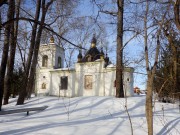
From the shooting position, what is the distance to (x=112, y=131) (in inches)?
307

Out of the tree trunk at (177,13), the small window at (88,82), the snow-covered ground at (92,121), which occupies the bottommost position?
the snow-covered ground at (92,121)

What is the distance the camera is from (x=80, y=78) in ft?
89.8

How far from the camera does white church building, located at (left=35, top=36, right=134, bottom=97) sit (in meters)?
25.5

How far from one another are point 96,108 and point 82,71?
15035 mm

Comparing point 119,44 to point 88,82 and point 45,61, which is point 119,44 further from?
point 45,61

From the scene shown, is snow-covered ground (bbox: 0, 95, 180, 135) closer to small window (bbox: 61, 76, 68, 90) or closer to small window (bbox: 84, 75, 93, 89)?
small window (bbox: 84, 75, 93, 89)

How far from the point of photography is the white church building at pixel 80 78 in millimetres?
25527

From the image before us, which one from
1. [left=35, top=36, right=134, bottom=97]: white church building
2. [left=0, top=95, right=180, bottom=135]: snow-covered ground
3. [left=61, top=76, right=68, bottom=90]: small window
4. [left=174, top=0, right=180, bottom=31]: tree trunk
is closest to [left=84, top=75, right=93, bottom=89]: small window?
[left=35, top=36, right=134, bottom=97]: white church building

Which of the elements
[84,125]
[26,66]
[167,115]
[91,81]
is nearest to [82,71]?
[91,81]

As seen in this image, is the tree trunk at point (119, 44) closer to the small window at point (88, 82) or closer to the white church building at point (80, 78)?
the white church building at point (80, 78)

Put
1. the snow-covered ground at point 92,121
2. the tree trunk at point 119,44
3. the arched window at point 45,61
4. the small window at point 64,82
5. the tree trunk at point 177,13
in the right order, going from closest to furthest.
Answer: the snow-covered ground at point 92,121
the tree trunk at point 177,13
the tree trunk at point 119,44
the small window at point 64,82
the arched window at point 45,61

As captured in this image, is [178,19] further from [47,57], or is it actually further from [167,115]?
[47,57]

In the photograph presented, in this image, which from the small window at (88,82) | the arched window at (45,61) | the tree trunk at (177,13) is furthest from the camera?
the arched window at (45,61)

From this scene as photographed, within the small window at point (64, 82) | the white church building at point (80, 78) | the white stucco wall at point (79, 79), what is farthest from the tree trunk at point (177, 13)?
the small window at point (64, 82)
